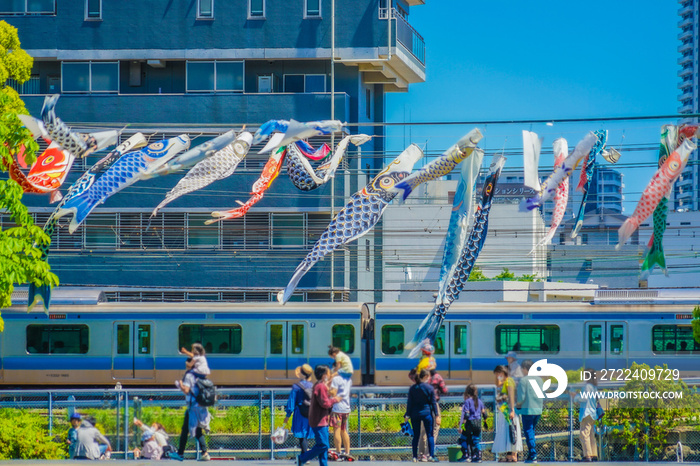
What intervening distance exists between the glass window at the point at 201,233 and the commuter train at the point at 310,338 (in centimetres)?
868

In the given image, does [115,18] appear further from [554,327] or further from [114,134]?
[554,327]

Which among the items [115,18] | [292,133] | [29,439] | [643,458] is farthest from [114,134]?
[115,18]

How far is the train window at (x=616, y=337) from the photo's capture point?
25.8 metres

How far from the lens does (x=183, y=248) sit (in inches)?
1372

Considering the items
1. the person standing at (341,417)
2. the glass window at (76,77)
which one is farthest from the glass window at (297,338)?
the glass window at (76,77)

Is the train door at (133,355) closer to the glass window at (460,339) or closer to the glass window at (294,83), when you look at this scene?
the glass window at (460,339)

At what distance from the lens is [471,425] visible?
14891mm

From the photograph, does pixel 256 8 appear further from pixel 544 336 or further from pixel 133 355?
pixel 544 336

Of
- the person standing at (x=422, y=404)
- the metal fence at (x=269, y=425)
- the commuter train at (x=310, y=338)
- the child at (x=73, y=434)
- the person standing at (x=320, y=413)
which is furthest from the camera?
the commuter train at (x=310, y=338)

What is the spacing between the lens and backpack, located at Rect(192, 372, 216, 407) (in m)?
14.2

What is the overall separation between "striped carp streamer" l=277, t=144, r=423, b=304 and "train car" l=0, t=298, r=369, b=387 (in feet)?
25.9

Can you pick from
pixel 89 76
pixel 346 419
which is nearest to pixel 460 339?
pixel 346 419

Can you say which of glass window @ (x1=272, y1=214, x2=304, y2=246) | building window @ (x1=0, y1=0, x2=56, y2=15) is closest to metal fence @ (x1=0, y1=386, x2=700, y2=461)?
glass window @ (x1=272, y1=214, x2=304, y2=246)

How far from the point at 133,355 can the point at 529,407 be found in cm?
1469
